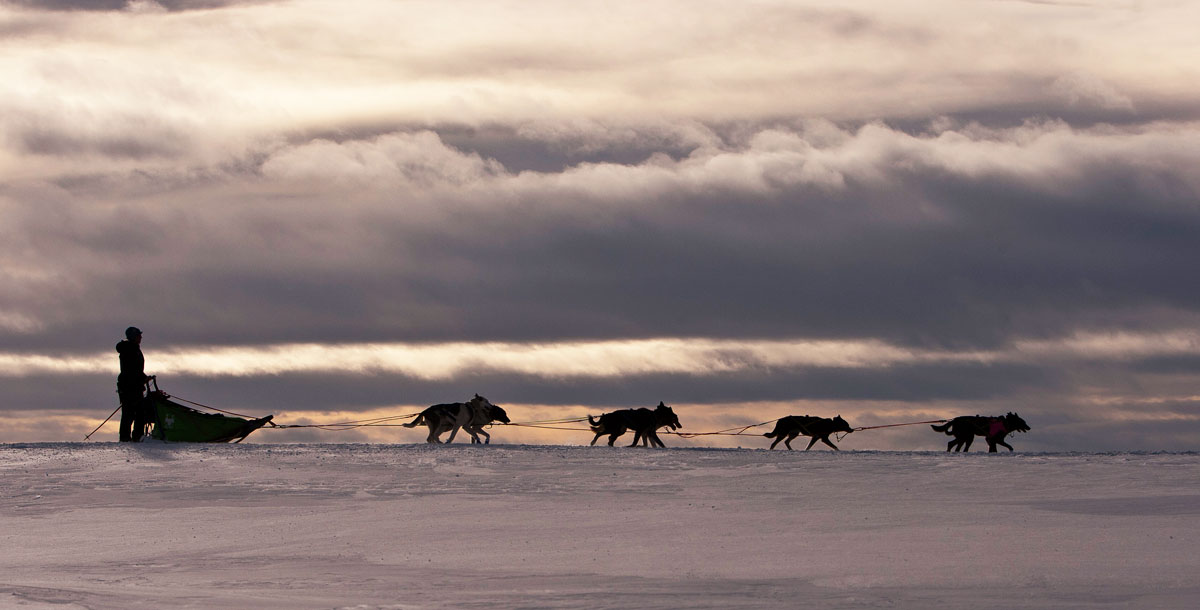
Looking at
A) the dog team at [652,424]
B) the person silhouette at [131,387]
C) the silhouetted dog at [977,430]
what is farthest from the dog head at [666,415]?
the person silhouette at [131,387]

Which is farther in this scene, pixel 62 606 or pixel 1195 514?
pixel 1195 514

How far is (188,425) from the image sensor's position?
22984 mm

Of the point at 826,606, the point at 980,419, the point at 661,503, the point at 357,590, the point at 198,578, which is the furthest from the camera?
the point at 980,419

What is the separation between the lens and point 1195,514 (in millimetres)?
13492

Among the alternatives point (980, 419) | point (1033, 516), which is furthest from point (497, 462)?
point (980, 419)

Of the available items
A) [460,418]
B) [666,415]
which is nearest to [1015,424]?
[666,415]

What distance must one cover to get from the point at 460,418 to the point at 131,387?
208 inches

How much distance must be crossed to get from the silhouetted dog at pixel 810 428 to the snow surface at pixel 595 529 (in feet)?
18.8

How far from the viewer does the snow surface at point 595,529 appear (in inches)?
393

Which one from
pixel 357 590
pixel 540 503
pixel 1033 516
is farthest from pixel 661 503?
pixel 357 590

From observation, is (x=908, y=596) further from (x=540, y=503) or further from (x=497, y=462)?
(x=497, y=462)

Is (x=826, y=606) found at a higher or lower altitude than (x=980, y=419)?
lower

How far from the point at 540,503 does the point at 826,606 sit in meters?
5.63

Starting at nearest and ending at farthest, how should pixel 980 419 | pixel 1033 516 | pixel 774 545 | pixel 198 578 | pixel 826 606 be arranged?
pixel 826 606
pixel 198 578
pixel 774 545
pixel 1033 516
pixel 980 419
